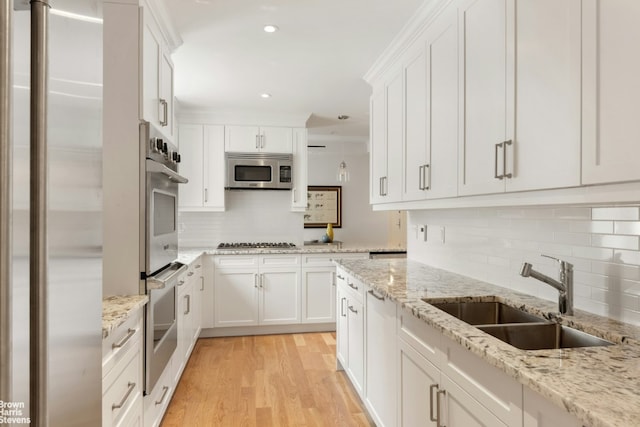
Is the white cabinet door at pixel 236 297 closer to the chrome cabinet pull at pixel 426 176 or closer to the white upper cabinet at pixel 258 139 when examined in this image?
the white upper cabinet at pixel 258 139

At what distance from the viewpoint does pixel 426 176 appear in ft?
7.54

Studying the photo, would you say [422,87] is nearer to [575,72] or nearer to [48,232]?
[575,72]

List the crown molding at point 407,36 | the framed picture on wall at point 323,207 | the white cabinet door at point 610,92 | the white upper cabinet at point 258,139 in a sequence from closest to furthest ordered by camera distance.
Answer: the white cabinet door at point 610,92 < the crown molding at point 407,36 < the white upper cabinet at point 258,139 < the framed picture on wall at point 323,207

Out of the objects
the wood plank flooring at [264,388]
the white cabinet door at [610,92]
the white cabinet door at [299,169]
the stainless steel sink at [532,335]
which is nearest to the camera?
the white cabinet door at [610,92]

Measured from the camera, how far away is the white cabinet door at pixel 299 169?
4.64 meters

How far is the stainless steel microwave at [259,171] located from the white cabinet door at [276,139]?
0.26 ft

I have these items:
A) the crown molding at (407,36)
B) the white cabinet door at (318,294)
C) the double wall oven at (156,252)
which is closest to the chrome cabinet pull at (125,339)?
the double wall oven at (156,252)

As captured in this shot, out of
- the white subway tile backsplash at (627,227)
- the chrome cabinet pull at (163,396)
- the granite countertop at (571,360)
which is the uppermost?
the white subway tile backsplash at (627,227)

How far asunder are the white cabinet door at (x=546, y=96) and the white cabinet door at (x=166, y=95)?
76.1 inches

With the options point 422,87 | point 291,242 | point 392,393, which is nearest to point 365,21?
point 422,87

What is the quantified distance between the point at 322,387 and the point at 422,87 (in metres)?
2.23

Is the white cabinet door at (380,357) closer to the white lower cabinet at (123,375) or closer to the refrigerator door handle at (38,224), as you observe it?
the white lower cabinet at (123,375)

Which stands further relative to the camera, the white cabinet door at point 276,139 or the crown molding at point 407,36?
the white cabinet door at point 276,139

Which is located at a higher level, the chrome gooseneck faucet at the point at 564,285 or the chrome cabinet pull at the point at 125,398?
the chrome gooseneck faucet at the point at 564,285
